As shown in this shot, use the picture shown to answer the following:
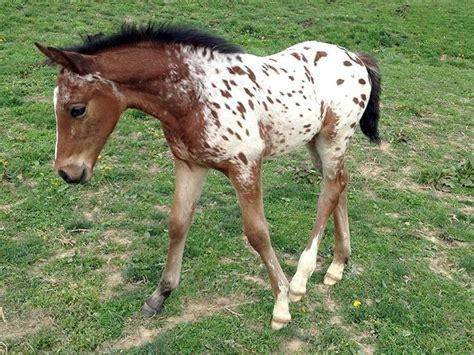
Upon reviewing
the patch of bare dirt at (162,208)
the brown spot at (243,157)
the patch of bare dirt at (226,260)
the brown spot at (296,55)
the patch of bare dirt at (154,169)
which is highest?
the brown spot at (296,55)

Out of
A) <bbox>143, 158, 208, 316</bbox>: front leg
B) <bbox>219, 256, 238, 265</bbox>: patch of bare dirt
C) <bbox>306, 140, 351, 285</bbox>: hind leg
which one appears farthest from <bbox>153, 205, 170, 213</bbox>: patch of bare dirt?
<bbox>306, 140, 351, 285</bbox>: hind leg

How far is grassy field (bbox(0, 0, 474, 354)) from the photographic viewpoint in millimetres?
3531

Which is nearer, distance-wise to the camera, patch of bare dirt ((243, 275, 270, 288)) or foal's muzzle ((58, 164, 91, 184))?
foal's muzzle ((58, 164, 91, 184))

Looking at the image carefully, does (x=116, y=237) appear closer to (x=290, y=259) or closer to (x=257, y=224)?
(x=290, y=259)

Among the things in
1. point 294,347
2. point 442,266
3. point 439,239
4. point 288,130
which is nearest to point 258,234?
point 288,130

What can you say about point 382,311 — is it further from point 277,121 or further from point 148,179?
point 148,179

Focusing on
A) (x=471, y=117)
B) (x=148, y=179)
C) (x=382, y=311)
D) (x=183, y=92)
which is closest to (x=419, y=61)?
(x=471, y=117)

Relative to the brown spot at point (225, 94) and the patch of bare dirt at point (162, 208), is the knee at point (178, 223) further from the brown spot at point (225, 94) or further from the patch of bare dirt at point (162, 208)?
the patch of bare dirt at point (162, 208)

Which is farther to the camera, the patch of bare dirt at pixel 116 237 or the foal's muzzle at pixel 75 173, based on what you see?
the patch of bare dirt at pixel 116 237

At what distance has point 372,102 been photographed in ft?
13.4

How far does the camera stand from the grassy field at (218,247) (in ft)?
11.6

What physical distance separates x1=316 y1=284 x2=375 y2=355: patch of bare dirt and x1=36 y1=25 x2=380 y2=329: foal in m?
0.32

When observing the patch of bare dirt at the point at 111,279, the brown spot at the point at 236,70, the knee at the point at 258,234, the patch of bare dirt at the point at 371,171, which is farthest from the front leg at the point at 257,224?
the patch of bare dirt at the point at 371,171

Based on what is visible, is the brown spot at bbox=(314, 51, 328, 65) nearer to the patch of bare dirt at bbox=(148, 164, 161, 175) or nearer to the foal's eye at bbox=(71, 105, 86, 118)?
the foal's eye at bbox=(71, 105, 86, 118)
